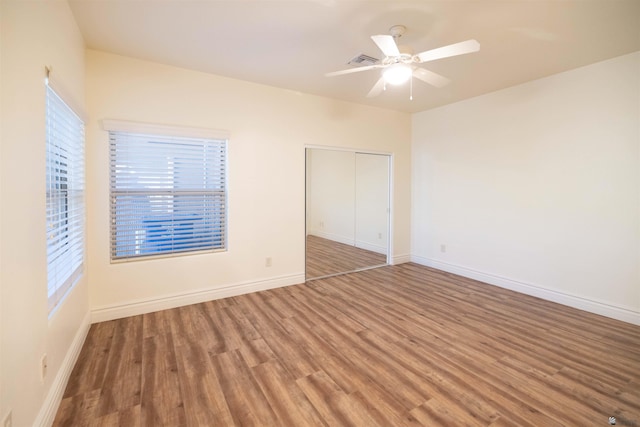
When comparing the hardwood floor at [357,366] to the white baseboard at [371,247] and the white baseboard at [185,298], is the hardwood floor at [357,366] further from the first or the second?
the white baseboard at [371,247]

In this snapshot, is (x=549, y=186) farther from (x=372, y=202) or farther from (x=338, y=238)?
(x=338, y=238)

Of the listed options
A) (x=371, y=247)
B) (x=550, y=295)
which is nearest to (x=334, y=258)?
(x=371, y=247)

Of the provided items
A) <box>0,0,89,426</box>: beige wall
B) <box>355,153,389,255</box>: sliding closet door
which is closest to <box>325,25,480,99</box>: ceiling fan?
<box>0,0,89,426</box>: beige wall

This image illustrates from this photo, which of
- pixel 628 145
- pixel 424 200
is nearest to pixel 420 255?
pixel 424 200

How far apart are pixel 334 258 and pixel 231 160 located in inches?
99.5

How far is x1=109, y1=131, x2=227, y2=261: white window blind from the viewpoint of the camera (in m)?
3.01

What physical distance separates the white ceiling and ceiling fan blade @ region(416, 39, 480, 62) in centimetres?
35

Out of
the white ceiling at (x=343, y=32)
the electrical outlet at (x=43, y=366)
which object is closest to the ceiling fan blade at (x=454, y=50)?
the white ceiling at (x=343, y=32)

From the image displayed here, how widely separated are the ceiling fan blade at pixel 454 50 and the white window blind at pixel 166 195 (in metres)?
2.43

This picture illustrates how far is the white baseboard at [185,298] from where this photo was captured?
2.95 m

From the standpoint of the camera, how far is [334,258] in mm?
5145

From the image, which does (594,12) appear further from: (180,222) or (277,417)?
(180,222)

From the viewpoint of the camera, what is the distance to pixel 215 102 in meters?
3.44

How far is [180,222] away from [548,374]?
364cm
